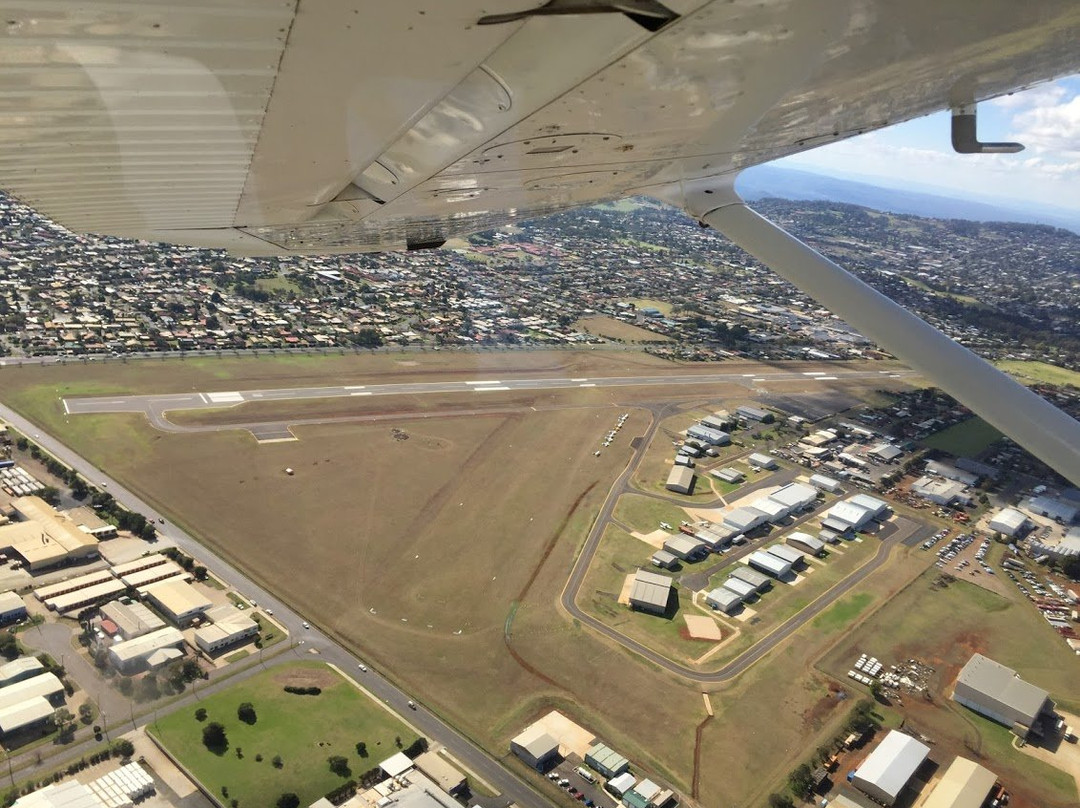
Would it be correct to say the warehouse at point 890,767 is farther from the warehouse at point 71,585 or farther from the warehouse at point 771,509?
the warehouse at point 71,585

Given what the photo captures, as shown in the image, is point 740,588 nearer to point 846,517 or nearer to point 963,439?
point 846,517

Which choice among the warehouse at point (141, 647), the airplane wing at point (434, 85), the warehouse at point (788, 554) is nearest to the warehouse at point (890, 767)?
the warehouse at point (788, 554)

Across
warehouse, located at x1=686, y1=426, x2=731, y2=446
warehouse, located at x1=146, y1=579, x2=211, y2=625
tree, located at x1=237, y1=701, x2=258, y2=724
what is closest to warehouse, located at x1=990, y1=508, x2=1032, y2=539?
warehouse, located at x1=686, y1=426, x2=731, y2=446

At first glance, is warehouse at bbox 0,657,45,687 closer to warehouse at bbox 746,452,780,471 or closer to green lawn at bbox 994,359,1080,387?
warehouse at bbox 746,452,780,471

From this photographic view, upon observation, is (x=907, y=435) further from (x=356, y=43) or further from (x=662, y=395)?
(x=356, y=43)

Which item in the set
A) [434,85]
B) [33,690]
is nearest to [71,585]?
[33,690]

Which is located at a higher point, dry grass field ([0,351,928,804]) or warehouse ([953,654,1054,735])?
dry grass field ([0,351,928,804])

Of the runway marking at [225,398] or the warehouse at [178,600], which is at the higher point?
the runway marking at [225,398]
